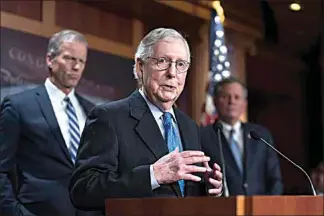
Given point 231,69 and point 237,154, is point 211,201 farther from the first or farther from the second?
point 231,69

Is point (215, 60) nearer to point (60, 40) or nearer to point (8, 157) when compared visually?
point (60, 40)

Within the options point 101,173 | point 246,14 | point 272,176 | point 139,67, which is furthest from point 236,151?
point 246,14

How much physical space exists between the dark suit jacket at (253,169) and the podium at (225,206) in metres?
1.84

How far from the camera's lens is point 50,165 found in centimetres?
306

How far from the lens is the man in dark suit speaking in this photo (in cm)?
210

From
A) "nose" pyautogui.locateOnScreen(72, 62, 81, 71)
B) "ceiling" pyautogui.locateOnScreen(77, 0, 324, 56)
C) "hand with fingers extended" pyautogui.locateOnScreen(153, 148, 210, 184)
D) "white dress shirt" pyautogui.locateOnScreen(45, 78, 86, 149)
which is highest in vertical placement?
"ceiling" pyautogui.locateOnScreen(77, 0, 324, 56)

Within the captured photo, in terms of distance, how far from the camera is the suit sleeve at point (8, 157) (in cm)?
300

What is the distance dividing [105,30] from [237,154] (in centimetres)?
216

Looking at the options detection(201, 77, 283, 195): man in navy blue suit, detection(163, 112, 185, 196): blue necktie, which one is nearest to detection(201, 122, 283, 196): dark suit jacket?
detection(201, 77, 283, 195): man in navy blue suit

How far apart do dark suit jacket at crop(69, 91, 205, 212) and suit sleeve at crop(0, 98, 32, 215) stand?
82 cm

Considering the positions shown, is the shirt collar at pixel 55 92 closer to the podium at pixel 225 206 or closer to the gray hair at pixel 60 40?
the gray hair at pixel 60 40

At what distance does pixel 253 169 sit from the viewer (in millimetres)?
3857

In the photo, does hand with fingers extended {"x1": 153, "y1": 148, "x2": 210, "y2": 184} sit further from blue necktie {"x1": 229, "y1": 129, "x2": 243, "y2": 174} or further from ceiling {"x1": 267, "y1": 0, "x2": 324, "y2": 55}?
ceiling {"x1": 267, "y1": 0, "x2": 324, "y2": 55}

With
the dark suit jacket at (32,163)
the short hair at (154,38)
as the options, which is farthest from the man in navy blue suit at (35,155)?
the short hair at (154,38)
